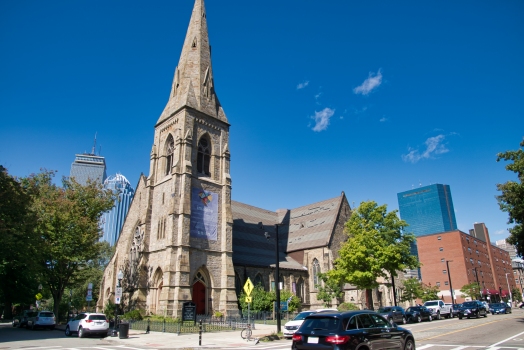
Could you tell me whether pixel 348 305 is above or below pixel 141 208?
below

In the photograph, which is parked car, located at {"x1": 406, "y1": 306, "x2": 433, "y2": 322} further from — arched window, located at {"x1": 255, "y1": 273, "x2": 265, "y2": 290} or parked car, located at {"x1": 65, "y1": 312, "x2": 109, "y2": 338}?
parked car, located at {"x1": 65, "y1": 312, "x2": 109, "y2": 338}

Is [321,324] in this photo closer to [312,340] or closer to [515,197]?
[312,340]

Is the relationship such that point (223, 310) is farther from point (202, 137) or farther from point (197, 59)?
point (197, 59)

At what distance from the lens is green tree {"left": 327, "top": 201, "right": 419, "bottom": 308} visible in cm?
3375

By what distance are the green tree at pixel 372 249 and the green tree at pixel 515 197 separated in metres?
9.05

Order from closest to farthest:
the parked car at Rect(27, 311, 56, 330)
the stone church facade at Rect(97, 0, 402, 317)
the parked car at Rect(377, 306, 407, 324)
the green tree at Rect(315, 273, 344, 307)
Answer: the parked car at Rect(377, 306, 407, 324) < the parked car at Rect(27, 311, 56, 330) < the stone church facade at Rect(97, 0, 402, 317) < the green tree at Rect(315, 273, 344, 307)

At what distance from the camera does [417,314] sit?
3247 centimetres

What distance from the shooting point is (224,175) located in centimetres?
3862

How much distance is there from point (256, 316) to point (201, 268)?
6.49 metres

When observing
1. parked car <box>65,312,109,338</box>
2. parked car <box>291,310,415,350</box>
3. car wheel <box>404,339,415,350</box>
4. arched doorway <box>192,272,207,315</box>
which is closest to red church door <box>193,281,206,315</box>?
arched doorway <box>192,272,207,315</box>

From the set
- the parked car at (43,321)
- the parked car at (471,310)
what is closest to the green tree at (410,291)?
the parked car at (471,310)

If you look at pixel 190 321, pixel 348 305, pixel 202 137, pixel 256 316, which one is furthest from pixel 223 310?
pixel 202 137

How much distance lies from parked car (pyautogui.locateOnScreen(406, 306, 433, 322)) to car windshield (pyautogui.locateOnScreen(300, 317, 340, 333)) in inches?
1005

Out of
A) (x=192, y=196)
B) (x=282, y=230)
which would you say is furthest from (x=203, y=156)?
(x=282, y=230)
